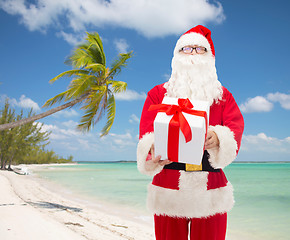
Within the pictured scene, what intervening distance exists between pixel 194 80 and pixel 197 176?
691mm

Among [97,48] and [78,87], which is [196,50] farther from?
[97,48]

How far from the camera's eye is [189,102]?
1.48 metres

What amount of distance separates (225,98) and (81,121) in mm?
6286

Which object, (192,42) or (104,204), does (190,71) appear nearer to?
(192,42)

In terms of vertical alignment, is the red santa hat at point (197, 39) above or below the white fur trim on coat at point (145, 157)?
above

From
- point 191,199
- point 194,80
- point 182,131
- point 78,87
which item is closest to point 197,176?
point 191,199

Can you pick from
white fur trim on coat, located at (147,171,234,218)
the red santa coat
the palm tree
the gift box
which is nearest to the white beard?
the red santa coat

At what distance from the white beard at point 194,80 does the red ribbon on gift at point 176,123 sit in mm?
405

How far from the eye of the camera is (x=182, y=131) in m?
1.39

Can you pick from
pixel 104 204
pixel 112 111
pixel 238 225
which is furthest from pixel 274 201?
pixel 112 111

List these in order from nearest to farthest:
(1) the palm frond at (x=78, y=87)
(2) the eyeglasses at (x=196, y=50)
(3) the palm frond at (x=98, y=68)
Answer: (2) the eyeglasses at (x=196, y=50), (1) the palm frond at (x=78, y=87), (3) the palm frond at (x=98, y=68)

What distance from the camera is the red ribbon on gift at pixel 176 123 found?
1.38 meters

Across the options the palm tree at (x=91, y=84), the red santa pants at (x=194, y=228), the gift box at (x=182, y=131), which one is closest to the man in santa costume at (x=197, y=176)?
the red santa pants at (x=194, y=228)

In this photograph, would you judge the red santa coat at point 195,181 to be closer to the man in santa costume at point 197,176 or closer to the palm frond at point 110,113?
the man in santa costume at point 197,176
